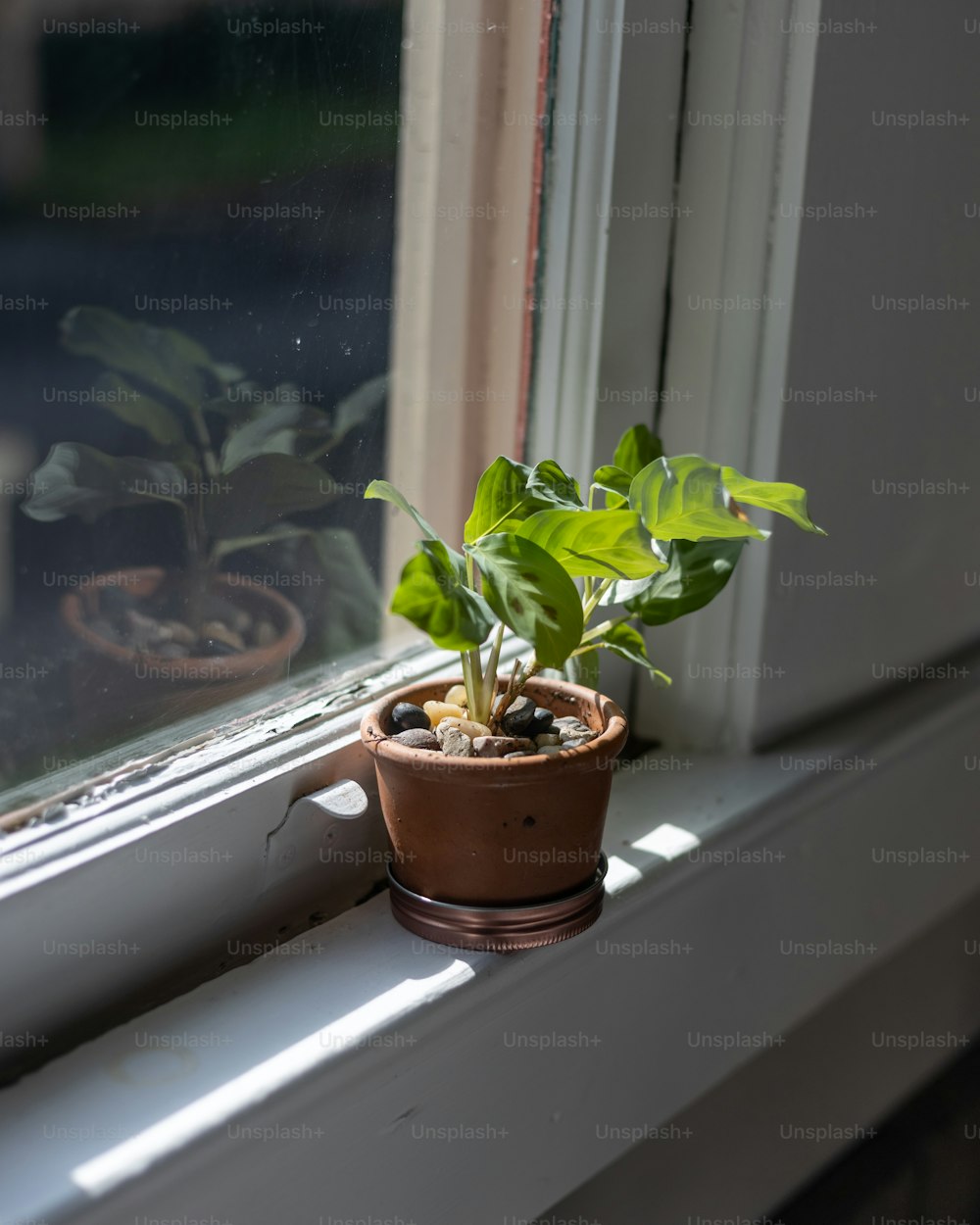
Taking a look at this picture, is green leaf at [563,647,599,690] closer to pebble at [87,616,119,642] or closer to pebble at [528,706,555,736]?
pebble at [528,706,555,736]

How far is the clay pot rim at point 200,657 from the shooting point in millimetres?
720

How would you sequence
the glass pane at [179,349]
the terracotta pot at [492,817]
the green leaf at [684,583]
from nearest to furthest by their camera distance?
the glass pane at [179,349], the terracotta pot at [492,817], the green leaf at [684,583]

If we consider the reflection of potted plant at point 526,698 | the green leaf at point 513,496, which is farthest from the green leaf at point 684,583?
the green leaf at point 513,496

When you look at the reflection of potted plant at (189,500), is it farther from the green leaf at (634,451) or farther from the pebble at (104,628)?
the green leaf at (634,451)

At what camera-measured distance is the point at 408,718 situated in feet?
2.66

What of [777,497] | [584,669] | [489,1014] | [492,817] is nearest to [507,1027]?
[489,1014]

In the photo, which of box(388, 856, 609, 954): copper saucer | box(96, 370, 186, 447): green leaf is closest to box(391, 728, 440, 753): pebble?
box(388, 856, 609, 954): copper saucer

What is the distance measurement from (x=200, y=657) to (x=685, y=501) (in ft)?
1.05

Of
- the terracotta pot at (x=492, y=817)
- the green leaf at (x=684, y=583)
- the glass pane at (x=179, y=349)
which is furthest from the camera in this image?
the green leaf at (x=684, y=583)

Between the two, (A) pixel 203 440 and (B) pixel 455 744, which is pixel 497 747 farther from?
(A) pixel 203 440

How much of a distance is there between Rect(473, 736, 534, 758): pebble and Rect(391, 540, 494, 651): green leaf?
97 millimetres

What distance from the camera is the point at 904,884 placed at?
4.08ft

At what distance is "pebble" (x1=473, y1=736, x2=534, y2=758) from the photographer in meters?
0.77

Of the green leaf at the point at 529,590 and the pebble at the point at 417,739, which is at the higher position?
the green leaf at the point at 529,590
